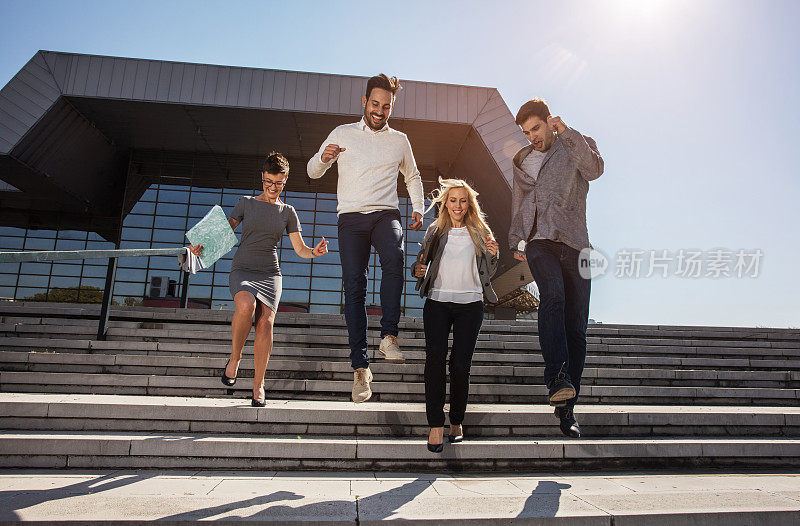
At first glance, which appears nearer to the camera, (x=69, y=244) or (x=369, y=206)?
Answer: (x=369, y=206)

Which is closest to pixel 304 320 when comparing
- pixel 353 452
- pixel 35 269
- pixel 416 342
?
pixel 416 342

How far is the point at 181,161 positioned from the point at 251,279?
53.3ft

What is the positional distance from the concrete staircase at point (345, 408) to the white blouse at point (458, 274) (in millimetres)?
813

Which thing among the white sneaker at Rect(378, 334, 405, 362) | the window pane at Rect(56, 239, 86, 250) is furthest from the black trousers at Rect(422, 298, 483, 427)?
the window pane at Rect(56, 239, 86, 250)

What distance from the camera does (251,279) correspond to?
11.4ft

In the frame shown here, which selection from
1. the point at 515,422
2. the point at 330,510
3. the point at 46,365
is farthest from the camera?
the point at 46,365

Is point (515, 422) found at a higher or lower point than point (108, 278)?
lower

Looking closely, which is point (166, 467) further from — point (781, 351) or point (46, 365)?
point (781, 351)

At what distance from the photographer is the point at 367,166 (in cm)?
336

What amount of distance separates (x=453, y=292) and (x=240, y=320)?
1.55 m

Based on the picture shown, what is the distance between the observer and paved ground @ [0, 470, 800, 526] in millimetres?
1887

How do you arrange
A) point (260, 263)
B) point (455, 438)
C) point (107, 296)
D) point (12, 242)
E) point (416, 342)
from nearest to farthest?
point (455, 438) < point (260, 263) < point (107, 296) < point (416, 342) < point (12, 242)

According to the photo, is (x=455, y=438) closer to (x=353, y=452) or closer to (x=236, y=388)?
(x=353, y=452)

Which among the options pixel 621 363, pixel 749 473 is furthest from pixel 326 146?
pixel 621 363
